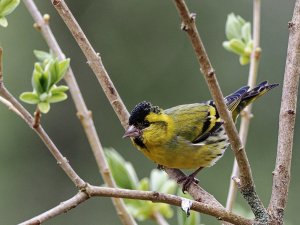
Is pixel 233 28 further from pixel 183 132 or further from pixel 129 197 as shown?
pixel 129 197

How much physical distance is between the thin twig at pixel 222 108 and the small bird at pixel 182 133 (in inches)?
33.1

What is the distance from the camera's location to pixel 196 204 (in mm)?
1572

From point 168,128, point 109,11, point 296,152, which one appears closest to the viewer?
point 168,128

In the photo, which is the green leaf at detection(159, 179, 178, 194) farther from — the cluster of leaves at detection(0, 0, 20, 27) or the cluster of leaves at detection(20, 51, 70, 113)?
the cluster of leaves at detection(0, 0, 20, 27)

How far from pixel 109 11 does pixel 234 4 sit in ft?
7.28

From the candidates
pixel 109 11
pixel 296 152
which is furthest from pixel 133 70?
pixel 296 152

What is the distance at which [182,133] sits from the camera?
2971 millimetres

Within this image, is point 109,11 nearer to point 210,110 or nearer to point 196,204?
point 210,110

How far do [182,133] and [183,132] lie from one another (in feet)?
0.03

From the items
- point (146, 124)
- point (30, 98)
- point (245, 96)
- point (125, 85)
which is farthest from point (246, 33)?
point (125, 85)

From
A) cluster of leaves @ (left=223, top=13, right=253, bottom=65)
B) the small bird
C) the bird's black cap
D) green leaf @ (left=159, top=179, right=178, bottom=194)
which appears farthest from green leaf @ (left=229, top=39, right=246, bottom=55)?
green leaf @ (left=159, top=179, right=178, bottom=194)

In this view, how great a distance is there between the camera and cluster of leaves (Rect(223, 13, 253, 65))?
2340 mm

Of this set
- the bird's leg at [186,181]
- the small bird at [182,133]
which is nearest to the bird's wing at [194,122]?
the small bird at [182,133]

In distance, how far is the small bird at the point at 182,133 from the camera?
269 centimetres
